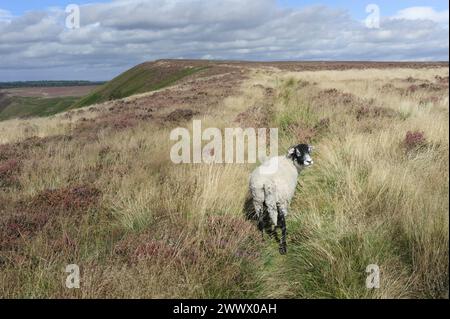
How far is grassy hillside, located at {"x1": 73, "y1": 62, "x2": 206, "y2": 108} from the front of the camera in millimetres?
66125

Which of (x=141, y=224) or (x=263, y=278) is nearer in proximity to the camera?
(x=263, y=278)

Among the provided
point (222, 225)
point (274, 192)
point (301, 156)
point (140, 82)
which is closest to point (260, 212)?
point (274, 192)

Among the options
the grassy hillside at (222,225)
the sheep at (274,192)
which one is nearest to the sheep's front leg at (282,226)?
the sheep at (274,192)

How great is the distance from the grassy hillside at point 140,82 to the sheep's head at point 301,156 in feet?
191

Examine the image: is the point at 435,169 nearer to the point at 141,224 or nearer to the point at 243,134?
the point at 141,224

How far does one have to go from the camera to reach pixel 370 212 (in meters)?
4.72

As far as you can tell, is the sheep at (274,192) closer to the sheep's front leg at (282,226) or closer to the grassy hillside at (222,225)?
the sheep's front leg at (282,226)

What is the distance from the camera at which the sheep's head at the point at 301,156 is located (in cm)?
546

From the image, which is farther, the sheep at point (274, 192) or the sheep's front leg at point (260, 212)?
the sheep's front leg at point (260, 212)

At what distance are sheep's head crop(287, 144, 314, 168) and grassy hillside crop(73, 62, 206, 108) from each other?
58261mm

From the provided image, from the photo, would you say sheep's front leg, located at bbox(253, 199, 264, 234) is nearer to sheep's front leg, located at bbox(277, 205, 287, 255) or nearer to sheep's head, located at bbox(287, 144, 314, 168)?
sheep's front leg, located at bbox(277, 205, 287, 255)

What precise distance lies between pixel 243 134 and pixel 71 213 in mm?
4903

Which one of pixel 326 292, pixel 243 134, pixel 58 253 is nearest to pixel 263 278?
pixel 326 292

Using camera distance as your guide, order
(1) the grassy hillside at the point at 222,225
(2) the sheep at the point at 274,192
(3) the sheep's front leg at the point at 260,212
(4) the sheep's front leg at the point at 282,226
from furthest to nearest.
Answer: (3) the sheep's front leg at the point at 260,212 → (2) the sheep at the point at 274,192 → (4) the sheep's front leg at the point at 282,226 → (1) the grassy hillside at the point at 222,225
